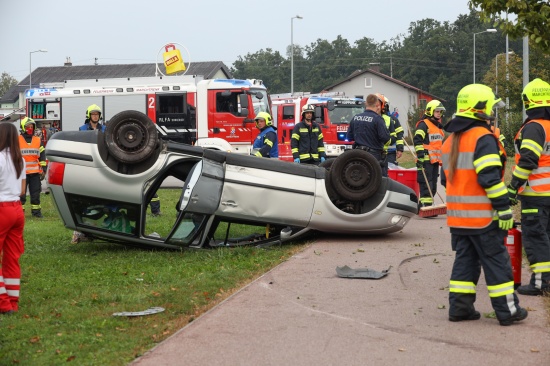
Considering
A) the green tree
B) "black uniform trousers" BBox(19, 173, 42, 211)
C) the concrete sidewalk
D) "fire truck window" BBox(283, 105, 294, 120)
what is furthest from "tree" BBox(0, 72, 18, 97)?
the concrete sidewalk

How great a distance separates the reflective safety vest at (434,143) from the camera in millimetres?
14805

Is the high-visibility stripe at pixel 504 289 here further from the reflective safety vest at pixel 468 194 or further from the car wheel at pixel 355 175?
the car wheel at pixel 355 175

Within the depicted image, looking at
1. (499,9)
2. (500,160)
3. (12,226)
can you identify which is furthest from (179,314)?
(499,9)

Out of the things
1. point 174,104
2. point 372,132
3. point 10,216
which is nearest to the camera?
point 10,216

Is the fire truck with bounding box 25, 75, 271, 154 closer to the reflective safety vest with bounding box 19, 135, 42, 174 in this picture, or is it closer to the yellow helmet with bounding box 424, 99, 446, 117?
the reflective safety vest with bounding box 19, 135, 42, 174

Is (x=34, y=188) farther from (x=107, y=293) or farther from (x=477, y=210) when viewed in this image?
(x=477, y=210)

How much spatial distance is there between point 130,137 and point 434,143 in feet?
20.2

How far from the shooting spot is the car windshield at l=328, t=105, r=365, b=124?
98.5 ft

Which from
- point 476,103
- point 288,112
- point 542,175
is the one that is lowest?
point 542,175

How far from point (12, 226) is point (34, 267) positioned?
2.58 m

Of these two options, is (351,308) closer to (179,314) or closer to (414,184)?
(179,314)

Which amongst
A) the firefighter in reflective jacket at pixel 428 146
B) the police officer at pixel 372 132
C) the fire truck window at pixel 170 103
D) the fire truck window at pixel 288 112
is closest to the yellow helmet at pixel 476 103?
the police officer at pixel 372 132

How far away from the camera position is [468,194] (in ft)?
23.3

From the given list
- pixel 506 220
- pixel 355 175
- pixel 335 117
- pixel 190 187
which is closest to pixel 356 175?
pixel 355 175
